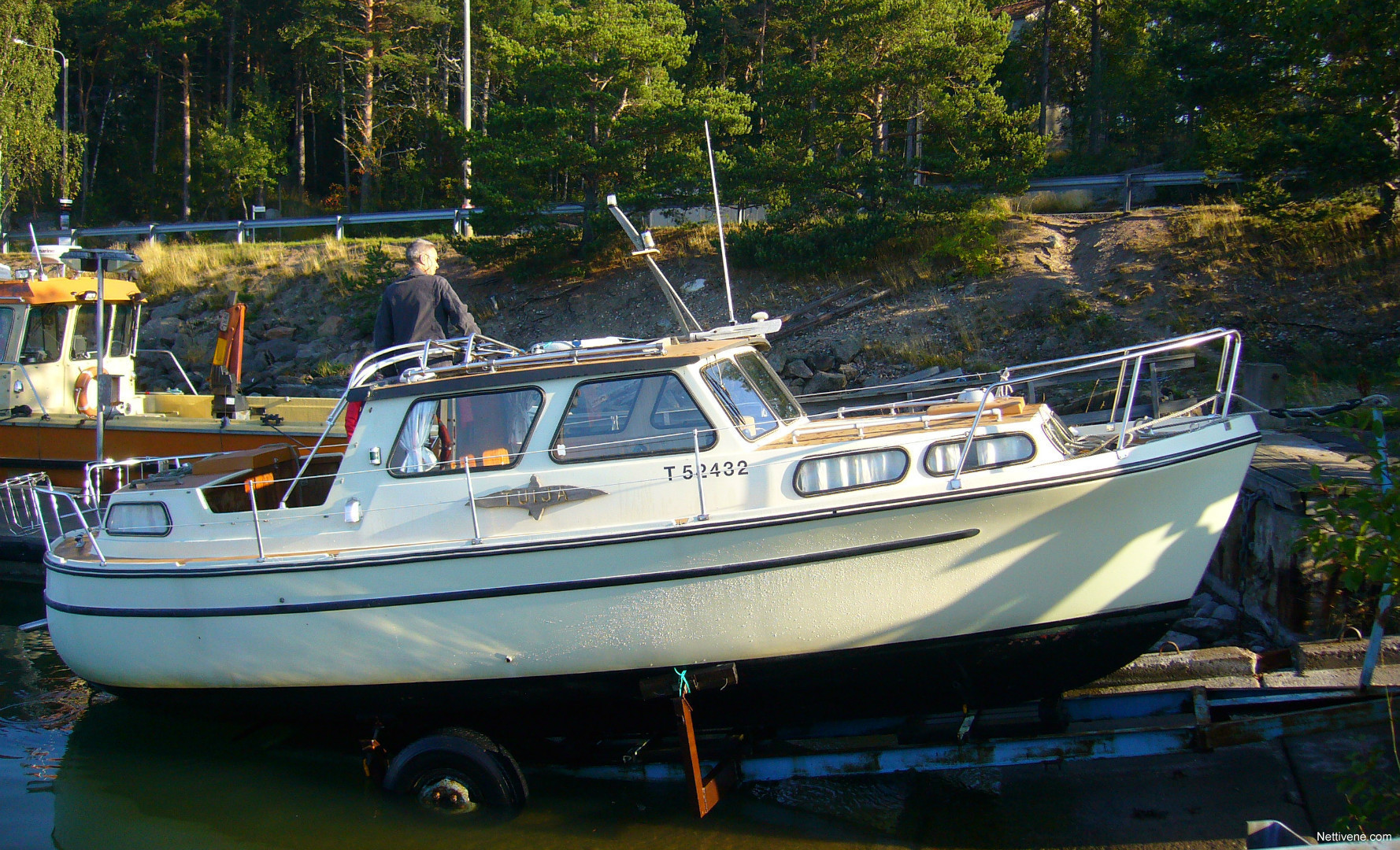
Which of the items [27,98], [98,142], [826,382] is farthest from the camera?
[98,142]

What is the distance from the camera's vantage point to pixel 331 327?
60.4 feet

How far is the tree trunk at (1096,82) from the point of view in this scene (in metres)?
23.2

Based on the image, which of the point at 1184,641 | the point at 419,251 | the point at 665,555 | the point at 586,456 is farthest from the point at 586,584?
the point at 1184,641

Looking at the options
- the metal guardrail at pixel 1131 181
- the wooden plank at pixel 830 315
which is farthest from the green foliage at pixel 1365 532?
the metal guardrail at pixel 1131 181

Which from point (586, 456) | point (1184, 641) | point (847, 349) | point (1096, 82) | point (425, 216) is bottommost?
point (1184, 641)

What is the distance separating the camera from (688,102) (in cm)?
1731

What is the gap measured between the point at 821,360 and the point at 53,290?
9.84m

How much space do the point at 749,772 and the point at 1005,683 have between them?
4.84 feet

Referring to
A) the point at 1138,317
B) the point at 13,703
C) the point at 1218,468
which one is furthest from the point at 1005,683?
the point at 1138,317

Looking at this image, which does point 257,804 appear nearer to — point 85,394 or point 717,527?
point 717,527

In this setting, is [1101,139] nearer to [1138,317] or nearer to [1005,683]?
[1138,317]

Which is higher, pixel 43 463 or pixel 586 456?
pixel 586 456

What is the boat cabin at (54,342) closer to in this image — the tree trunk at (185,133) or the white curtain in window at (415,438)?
the white curtain in window at (415,438)

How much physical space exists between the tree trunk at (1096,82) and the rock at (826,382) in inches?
563
